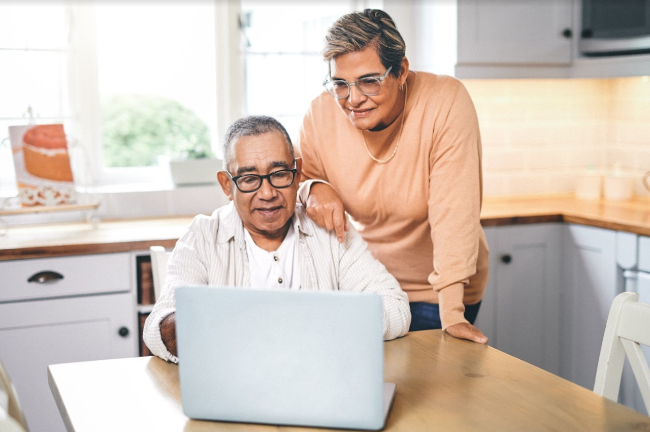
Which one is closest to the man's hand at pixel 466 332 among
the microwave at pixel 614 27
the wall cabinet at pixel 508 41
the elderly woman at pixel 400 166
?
the elderly woman at pixel 400 166

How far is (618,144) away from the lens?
365 cm

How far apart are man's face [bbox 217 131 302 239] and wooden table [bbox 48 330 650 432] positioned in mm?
413

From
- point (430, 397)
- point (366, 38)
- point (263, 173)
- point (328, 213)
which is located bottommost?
point (430, 397)

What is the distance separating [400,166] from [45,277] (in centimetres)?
134

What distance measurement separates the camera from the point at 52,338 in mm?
2570

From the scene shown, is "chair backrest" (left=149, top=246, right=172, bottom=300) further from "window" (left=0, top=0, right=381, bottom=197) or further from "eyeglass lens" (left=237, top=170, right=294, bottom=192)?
"window" (left=0, top=0, right=381, bottom=197)

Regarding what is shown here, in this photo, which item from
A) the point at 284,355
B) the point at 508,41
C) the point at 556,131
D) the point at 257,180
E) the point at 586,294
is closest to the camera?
the point at 284,355

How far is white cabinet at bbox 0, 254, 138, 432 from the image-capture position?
2.52 m

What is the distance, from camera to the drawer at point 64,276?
2.50 metres

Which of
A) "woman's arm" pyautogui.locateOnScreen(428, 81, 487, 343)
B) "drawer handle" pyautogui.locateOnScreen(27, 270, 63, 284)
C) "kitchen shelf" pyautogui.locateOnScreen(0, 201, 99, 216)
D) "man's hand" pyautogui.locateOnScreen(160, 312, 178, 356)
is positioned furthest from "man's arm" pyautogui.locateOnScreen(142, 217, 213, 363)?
"kitchen shelf" pyautogui.locateOnScreen(0, 201, 99, 216)

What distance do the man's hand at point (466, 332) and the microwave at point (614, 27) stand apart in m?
1.89

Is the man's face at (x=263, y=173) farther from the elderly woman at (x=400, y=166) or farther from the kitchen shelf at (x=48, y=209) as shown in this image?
the kitchen shelf at (x=48, y=209)

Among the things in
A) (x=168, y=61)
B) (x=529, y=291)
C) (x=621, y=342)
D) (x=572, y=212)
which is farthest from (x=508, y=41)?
(x=621, y=342)

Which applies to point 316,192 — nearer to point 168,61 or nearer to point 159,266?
point 159,266
